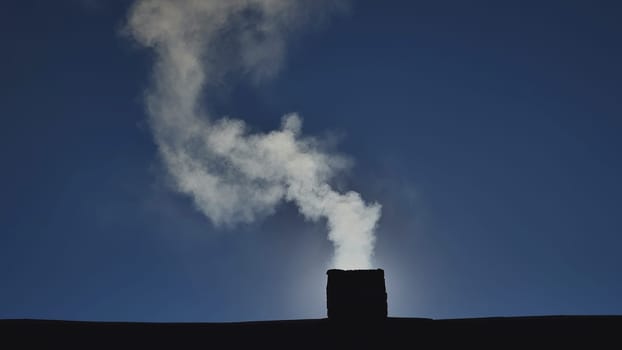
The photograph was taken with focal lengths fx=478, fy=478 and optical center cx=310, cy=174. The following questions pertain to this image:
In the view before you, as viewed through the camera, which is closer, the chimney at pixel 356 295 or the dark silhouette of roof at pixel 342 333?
the dark silhouette of roof at pixel 342 333

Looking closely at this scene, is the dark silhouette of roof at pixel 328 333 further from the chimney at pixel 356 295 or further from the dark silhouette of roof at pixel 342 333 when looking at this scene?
the chimney at pixel 356 295

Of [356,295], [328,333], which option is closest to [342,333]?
[328,333]

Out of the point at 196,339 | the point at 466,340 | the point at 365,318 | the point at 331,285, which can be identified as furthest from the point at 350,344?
the point at 196,339

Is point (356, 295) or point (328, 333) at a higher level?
point (356, 295)

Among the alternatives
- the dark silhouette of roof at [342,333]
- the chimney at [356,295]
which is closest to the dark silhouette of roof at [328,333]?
the dark silhouette of roof at [342,333]

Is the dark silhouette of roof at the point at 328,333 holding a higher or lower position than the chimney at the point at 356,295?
lower

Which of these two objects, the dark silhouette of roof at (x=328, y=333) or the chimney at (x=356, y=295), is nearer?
the dark silhouette of roof at (x=328, y=333)

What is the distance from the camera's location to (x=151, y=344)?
6125 millimetres

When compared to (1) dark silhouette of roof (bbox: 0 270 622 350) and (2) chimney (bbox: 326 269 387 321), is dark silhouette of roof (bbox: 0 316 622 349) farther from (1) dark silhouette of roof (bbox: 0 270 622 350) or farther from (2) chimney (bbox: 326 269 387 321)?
(2) chimney (bbox: 326 269 387 321)

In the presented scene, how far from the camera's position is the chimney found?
259 inches

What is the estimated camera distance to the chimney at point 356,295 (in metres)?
6.57

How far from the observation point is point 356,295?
6684 mm

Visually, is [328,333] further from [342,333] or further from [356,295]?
[356,295]

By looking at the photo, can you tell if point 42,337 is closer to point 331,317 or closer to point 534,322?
point 331,317
